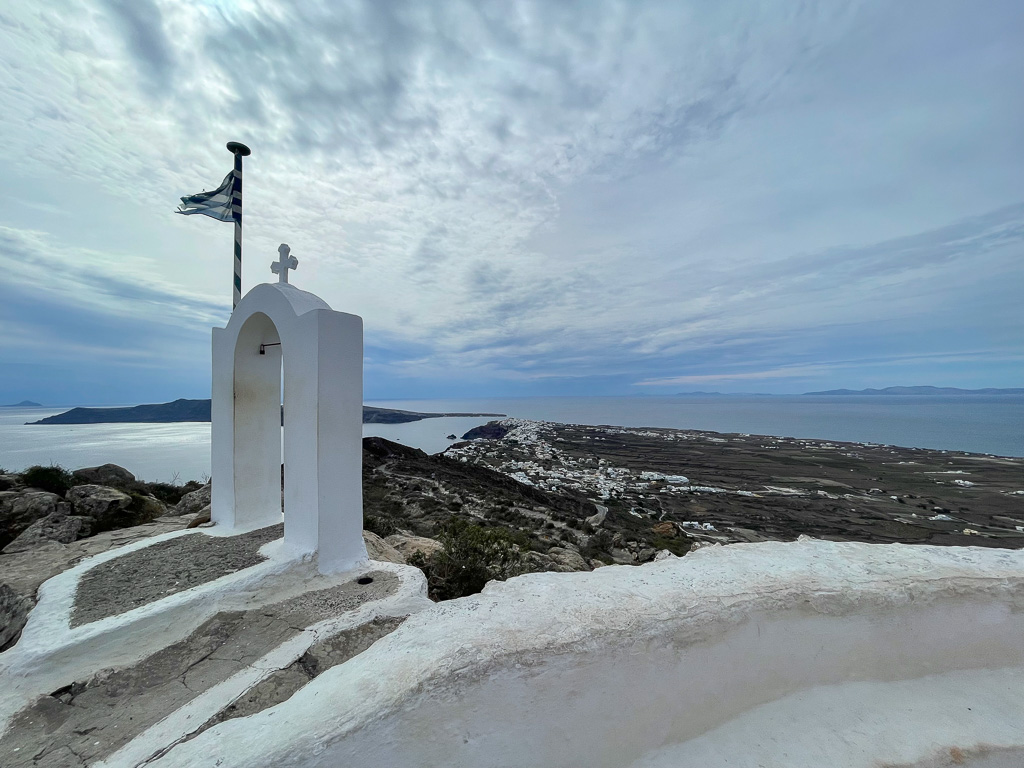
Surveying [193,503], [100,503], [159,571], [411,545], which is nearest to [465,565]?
[411,545]

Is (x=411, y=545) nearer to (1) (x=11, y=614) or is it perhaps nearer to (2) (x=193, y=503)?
(1) (x=11, y=614)

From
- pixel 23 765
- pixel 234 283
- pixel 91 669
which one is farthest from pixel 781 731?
pixel 234 283

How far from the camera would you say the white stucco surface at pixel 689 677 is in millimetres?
1748

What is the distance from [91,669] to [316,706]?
2295 millimetres

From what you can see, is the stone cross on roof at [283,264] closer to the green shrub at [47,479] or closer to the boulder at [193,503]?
the boulder at [193,503]

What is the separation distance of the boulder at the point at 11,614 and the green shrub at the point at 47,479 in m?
5.84

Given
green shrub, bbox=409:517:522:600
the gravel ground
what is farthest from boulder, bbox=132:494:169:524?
green shrub, bbox=409:517:522:600

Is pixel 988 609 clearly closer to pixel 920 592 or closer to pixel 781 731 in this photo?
pixel 920 592

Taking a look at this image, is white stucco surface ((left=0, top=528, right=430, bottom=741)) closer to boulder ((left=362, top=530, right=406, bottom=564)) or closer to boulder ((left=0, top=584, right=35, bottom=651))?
boulder ((left=0, top=584, right=35, bottom=651))

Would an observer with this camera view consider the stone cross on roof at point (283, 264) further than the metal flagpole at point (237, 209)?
No

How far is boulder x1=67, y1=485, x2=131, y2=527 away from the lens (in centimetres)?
643

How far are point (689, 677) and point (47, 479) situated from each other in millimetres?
11239

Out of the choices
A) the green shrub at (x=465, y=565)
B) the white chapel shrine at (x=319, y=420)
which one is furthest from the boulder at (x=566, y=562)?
the white chapel shrine at (x=319, y=420)

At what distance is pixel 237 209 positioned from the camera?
19.4 feet
